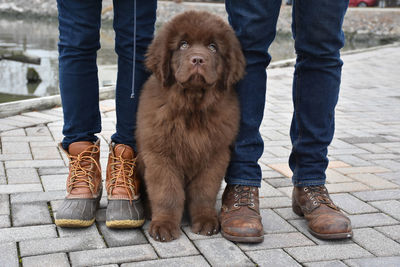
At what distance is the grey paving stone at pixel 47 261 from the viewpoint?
1969mm

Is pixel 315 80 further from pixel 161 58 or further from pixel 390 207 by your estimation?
pixel 390 207

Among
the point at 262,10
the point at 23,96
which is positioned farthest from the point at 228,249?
the point at 23,96

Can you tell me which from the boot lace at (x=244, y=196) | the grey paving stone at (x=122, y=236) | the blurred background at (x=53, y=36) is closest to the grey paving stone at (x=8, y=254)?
the grey paving stone at (x=122, y=236)

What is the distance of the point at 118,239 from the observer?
2.23 meters

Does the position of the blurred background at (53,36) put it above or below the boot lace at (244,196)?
below

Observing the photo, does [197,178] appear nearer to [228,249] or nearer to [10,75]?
[228,249]

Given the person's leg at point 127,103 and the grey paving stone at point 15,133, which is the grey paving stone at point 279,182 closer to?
the person's leg at point 127,103

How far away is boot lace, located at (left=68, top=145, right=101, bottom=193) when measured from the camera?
2494 millimetres

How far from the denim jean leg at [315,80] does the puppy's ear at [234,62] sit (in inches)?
11.7

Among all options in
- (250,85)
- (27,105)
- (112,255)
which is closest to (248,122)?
(250,85)

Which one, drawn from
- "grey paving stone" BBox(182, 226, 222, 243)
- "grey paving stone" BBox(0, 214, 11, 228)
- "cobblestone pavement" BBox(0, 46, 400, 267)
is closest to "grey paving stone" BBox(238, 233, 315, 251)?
"cobblestone pavement" BBox(0, 46, 400, 267)

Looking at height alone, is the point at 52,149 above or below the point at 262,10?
below

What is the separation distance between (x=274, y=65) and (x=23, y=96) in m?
4.28

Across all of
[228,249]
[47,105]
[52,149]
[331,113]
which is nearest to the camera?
[228,249]
